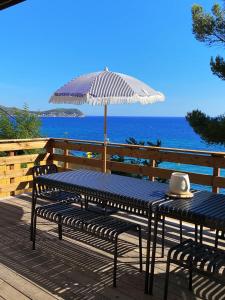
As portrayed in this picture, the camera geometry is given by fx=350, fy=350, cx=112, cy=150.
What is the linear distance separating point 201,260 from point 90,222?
3.58ft

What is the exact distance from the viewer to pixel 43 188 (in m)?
4.54

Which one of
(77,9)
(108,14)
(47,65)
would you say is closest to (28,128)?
(77,9)

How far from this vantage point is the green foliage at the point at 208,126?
4.04m

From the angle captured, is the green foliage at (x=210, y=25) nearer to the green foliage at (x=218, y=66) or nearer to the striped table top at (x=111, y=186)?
the green foliage at (x=218, y=66)

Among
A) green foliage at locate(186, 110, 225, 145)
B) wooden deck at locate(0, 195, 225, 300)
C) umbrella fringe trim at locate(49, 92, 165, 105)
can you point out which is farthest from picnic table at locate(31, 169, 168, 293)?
green foliage at locate(186, 110, 225, 145)

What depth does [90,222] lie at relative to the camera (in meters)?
3.06

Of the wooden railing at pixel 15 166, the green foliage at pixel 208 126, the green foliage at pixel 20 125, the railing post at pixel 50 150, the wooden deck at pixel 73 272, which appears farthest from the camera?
the green foliage at pixel 20 125

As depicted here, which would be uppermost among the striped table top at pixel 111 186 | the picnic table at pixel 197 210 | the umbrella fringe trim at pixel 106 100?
the umbrella fringe trim at pixel 106 100

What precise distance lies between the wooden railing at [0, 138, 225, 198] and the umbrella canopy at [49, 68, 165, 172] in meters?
0.90

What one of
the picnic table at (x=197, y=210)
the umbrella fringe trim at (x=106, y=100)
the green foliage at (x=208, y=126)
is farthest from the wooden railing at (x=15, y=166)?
the picnic table at (x=197, y=210)

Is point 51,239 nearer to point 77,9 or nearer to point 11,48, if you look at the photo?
point 77,9

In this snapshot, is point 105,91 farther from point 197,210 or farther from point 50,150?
point 50,150

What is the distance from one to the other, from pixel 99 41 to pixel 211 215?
175 feet

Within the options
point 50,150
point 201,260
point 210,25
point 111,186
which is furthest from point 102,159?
point 201,260
